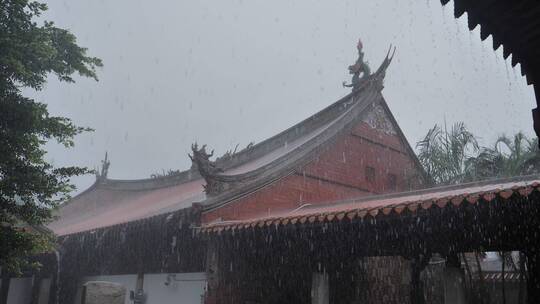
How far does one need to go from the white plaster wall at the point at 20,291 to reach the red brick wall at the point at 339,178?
7.48 metres

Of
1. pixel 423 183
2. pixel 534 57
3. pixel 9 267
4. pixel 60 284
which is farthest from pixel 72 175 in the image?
pixel 423 183

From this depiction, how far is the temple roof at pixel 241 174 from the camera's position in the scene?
8.60m

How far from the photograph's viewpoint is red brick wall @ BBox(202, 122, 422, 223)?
27.6 ft

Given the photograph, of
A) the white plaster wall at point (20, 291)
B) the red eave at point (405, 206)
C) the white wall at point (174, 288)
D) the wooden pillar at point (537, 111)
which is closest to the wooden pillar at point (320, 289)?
the red eave at point (405, 206)

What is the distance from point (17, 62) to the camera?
5.64 metres

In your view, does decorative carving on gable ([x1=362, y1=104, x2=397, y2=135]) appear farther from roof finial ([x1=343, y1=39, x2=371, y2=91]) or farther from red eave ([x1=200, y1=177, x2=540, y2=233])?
red eave ([x1=200, y1=177, x2=540, y2=233])

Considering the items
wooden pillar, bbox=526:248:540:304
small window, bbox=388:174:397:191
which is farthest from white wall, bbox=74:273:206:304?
small window, bbox=388:174:397:191

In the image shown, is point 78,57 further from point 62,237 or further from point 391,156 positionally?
point 391,156

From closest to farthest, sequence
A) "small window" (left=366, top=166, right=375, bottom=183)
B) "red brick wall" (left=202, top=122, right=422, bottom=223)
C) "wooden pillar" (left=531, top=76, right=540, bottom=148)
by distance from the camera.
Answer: "wooden pillar" (left=531, top=76, right=540, bottom=148)
"red brick wall" (left=202, top=122, right=422, bottom=223)
"small window" (left=366, top=166, right=375, bottom=183)

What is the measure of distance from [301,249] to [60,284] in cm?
763

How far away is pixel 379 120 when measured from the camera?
37.9ft

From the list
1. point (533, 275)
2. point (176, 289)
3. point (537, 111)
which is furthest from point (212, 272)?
point (537, 111)

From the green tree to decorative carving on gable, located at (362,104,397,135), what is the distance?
6773mm

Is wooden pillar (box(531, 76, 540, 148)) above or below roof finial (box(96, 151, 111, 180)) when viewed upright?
below
